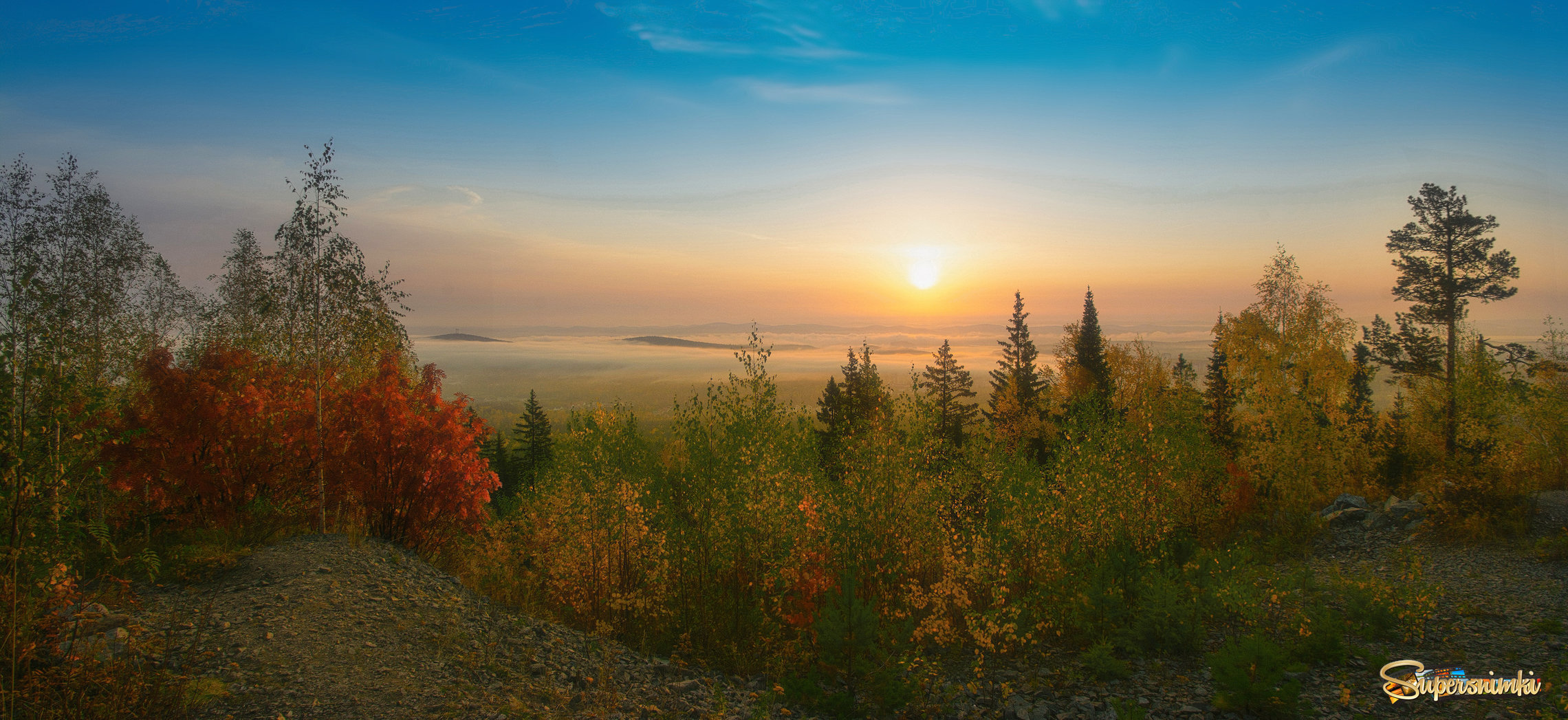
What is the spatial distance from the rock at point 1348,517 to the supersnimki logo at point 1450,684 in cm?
1743

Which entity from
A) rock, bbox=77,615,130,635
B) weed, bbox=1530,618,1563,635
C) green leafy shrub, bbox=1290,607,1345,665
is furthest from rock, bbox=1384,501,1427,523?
rock, bbox=77,615,130,635

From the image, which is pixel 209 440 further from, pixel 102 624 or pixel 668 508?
pixel 668 508

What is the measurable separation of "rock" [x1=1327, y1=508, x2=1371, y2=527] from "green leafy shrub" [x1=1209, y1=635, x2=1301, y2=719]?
840 inches

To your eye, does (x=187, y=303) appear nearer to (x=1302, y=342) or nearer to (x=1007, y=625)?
(x=1007, y=625)

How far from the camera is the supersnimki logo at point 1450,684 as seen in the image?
11320mm

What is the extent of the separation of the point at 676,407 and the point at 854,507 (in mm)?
6375

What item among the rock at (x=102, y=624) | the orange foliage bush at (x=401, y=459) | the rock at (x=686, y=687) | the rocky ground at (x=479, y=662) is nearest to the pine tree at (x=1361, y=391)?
the rocky ground at (x=479, y=662)

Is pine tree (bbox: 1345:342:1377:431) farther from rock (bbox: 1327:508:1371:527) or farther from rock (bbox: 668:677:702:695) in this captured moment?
rock (bbox: 668:677:702:695)

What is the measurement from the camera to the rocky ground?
8.77 metres

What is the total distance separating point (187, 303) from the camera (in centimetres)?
2805

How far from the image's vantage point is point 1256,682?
10883mm

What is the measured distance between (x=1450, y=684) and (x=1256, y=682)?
4430 millimetres

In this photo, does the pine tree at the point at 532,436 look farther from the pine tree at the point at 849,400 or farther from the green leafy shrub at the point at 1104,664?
the green leafy shrub at the point at 1104,664

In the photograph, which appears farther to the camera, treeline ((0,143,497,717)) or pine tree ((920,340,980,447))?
pine tree ((920,340,980,447))
